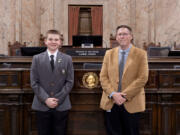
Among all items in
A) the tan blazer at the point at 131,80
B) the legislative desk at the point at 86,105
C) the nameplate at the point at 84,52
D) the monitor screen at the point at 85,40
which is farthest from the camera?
the monitor screen at the point at 85,40

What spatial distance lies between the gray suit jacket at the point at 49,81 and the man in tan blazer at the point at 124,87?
402 mm

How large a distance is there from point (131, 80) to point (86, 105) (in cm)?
90

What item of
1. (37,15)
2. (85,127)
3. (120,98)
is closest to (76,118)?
(85,127)

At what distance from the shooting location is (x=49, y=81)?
2.18 m

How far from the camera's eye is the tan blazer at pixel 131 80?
2139mm

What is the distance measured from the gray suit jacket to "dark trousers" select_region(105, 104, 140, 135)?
1.56ft

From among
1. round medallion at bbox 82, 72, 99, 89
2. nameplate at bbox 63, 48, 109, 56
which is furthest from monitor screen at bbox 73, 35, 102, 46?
round medallion at bbox 82, 72, 99, 89

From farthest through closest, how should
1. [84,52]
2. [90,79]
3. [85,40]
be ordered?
[85,40] → [84,52] → [90,79]

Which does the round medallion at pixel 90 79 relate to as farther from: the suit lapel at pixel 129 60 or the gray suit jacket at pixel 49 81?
the suit lapel at pixel 129 60

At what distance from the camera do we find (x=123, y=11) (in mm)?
9992

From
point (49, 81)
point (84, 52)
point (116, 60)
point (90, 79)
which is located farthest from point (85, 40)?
point (49, 81)

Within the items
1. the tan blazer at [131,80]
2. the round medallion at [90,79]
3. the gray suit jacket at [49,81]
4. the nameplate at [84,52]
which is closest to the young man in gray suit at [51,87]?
the gray suit jacket at [49,81]

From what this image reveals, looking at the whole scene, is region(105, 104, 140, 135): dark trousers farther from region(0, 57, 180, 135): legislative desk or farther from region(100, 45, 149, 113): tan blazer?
region(0, 57, 180, 135): legislative desk

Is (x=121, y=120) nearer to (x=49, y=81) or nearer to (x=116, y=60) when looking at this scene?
(x=116, y=60)
